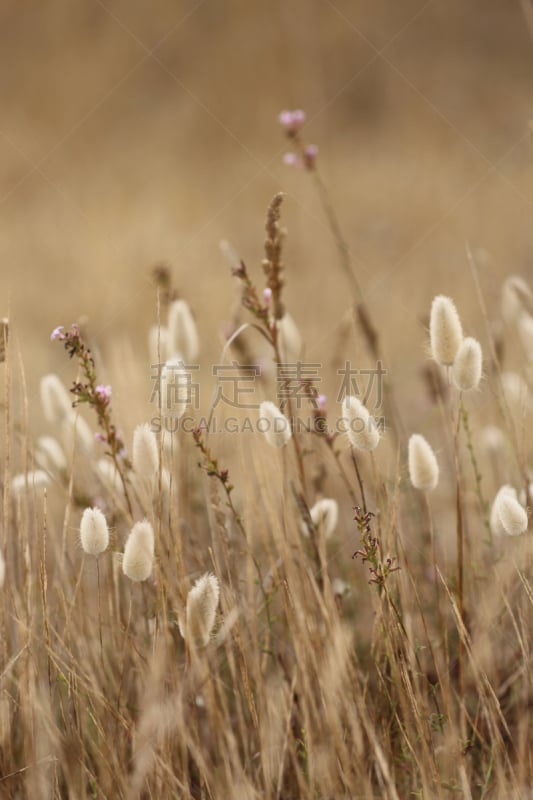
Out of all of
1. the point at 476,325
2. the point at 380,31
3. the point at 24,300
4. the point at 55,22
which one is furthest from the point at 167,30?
the point at 476,325

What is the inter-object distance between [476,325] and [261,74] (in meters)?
1.68

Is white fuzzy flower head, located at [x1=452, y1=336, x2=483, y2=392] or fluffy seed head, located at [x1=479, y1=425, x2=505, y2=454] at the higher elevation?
fluffy seed head, located at [x1=479, y1=425, x2=505, y2=454]

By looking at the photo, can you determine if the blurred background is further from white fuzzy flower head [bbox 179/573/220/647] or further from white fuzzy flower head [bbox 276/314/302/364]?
white fuzzy flower head [bbox 179/573/220/647]

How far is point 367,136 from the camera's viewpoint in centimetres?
332

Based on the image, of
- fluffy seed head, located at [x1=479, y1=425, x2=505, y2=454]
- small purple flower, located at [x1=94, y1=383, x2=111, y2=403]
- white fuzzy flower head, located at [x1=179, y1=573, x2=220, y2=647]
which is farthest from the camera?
fluffy seed head, located at [x1=479, y1=425, x2=505, y2=454]

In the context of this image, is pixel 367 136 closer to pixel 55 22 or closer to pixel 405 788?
pixel 55 22

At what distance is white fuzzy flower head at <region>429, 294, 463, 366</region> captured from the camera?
68cm

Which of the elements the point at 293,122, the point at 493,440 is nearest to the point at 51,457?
the point at 293,122

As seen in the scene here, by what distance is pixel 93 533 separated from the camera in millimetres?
618

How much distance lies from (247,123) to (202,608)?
308cm

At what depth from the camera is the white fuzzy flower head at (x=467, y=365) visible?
2.26ft

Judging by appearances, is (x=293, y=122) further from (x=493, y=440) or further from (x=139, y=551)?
(x=139, y=551)

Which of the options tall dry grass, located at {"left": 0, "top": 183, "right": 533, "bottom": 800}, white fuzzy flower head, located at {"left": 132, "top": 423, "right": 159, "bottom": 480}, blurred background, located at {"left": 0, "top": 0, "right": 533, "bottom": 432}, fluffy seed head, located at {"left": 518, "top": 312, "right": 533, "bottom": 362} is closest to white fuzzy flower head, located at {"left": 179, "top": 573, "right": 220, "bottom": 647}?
tall dry grass, located at {"left": 0, "top": 183, "right": 533, "bottom": 800}

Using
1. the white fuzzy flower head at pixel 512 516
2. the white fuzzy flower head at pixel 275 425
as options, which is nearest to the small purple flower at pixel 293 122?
the white fuzzy flower head at pixel 275 425
